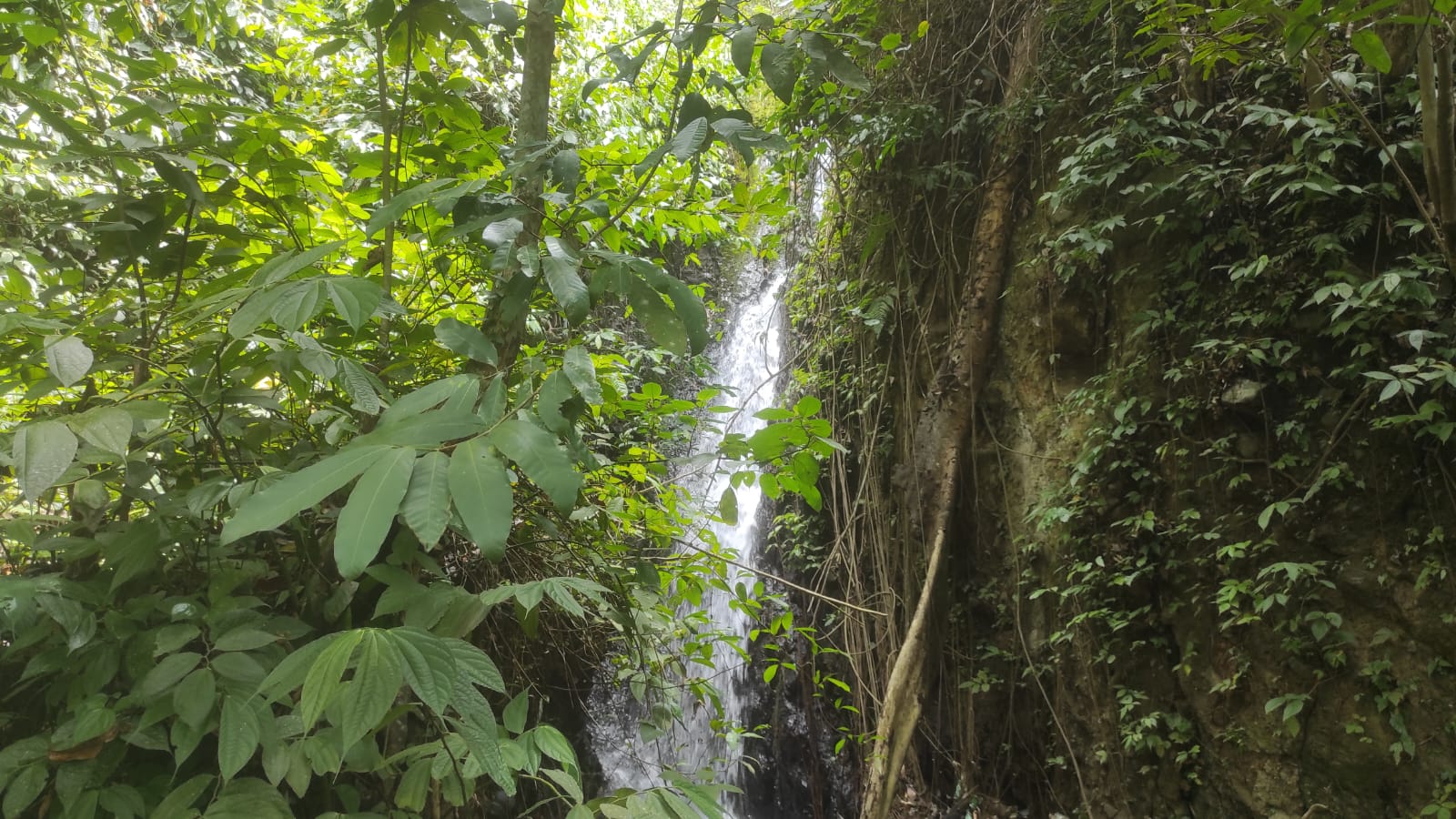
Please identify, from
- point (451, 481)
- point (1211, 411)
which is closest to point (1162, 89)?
point (1211, 411)

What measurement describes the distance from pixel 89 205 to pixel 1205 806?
3.58m

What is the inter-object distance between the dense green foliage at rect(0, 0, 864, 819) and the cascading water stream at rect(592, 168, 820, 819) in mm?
2179

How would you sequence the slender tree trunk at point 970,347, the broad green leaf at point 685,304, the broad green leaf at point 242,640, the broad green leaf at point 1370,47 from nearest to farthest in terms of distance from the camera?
the broad green leaf at point 242,640 → the broad green leaf at point 685,304 → the broad green leaf at point 1370,47 → the slender tree trunk at point 970,347

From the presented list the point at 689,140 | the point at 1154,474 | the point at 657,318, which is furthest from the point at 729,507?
the point at 1154,474

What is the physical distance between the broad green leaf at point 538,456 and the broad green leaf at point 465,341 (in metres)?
0.29

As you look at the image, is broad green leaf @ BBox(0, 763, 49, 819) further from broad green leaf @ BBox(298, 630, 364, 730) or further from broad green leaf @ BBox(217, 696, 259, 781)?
broad green leaf @ BBox(298, 630, 364, 730)

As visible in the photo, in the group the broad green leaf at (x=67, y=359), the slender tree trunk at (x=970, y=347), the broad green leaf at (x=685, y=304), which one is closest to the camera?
the broad green leaf at (x=67, y=359)

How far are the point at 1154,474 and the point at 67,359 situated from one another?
10.3 feet

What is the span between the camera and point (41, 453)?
0.85m

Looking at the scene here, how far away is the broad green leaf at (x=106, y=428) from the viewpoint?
862mm

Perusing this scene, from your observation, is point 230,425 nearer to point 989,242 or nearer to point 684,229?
point 684,229

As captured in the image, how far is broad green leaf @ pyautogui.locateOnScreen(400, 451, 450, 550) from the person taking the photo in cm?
71

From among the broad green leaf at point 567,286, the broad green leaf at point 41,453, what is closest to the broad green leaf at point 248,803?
the broad green leaf at point 41,453

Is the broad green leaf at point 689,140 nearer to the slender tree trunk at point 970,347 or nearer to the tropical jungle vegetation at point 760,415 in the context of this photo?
the tropical jungle vegetation at point 760,415
